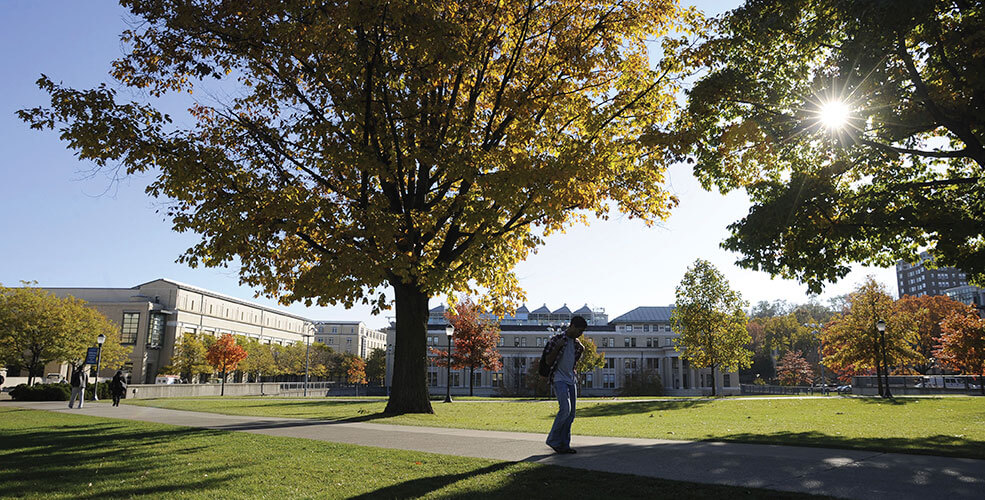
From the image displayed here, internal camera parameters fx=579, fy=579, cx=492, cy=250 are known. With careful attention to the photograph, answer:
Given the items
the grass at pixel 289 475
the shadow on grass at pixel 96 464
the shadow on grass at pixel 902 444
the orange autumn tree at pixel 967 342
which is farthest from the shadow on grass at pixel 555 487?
the orange autumn tree at pixel 967 342

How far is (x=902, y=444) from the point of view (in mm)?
8805

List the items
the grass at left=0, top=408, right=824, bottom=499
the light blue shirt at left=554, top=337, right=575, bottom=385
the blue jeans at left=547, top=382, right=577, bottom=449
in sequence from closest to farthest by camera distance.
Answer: the grass at left=0, top=408, right=824, bottom=499 → the blue jeans at left=547, top=382, right=577, bottom=449 → the light blue shirt at left=554, top=337, right=575, bottom=385

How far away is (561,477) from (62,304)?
55.2 m

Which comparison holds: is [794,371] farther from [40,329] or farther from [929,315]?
[40,329]

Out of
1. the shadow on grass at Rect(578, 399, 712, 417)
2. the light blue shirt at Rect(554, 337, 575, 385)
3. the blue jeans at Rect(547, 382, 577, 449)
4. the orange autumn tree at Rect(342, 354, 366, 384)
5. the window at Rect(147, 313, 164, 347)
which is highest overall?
the window at Rect(147, 313, 164, 347)

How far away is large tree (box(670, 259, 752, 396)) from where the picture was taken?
133ft

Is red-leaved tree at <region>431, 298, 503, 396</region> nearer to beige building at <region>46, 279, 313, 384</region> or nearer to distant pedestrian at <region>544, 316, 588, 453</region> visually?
distant pedestrian at <region>544, 316, 588, 453</region>

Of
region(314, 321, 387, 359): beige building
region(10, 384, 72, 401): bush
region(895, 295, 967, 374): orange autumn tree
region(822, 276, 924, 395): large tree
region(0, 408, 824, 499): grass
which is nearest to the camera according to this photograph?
region(0, 408, 824, 499): grass

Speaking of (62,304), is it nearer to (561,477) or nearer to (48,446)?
(48,446)

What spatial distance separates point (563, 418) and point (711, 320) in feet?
118

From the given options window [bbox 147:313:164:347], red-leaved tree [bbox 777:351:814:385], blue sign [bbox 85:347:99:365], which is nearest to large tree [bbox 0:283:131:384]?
blue sign [bbox 85:347:99:365]

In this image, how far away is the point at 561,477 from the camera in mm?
5957

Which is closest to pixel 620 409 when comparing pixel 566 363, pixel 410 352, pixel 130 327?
pixel 410 352

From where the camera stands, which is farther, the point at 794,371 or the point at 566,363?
the point at 794,371
